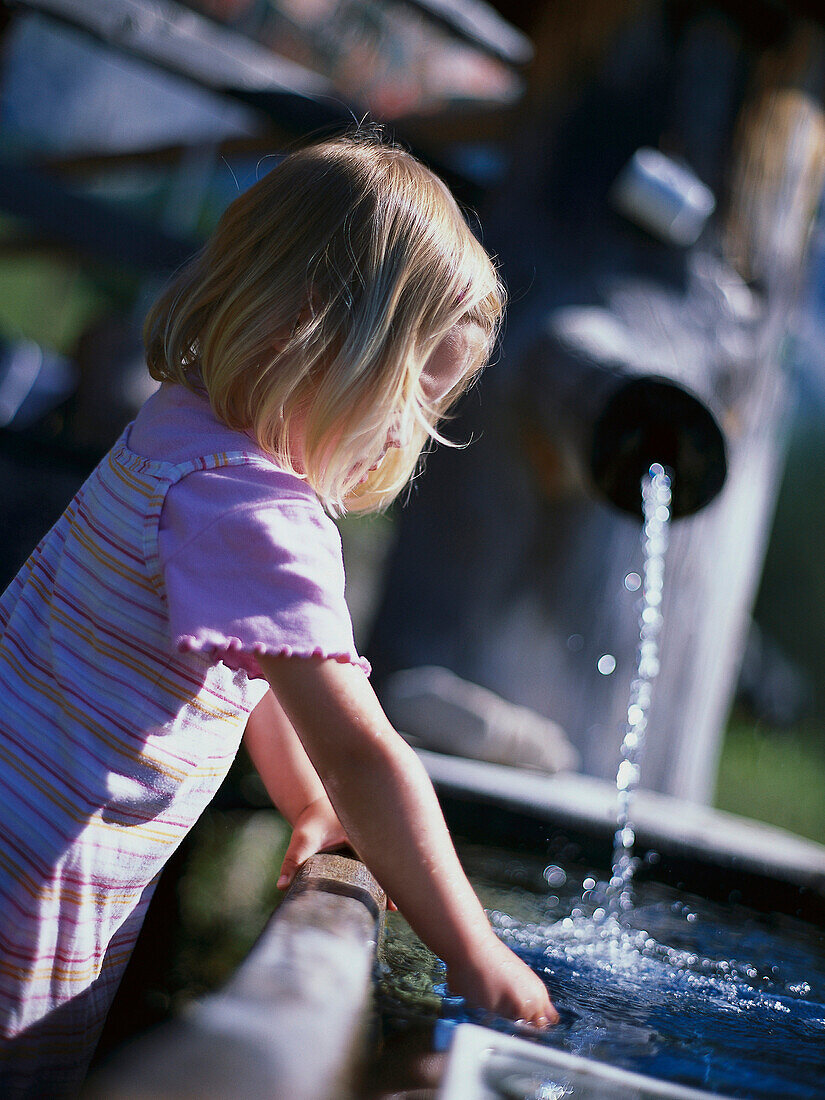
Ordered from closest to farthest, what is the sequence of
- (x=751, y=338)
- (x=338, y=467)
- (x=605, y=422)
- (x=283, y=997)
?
(x=283, y=997) → (x=338, y=467) → (x=605, y=422) → (x=751, y=338)

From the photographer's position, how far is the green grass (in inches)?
218

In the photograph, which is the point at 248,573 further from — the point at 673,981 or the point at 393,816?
the point at 673,981

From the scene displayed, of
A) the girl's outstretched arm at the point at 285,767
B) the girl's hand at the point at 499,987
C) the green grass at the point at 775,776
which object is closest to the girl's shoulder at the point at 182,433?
the girl's outstretched arm at the point at 285,767

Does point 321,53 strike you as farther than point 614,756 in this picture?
Yes

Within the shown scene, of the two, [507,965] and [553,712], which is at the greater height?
[553,712]

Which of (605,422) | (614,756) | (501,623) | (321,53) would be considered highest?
(321,53)

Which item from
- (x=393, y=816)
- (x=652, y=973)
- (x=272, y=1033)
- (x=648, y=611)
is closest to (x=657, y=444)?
(x=648, y=611)

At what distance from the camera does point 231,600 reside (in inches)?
36.0

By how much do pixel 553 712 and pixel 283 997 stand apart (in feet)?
6.30

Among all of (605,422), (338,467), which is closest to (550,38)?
(605,422)

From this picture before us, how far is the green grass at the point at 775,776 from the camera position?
5539mm

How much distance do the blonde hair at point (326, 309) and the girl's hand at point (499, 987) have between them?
1.61 ft

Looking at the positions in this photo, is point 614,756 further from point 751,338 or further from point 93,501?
point 93,501

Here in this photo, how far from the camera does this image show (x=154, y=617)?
3.31 feet
